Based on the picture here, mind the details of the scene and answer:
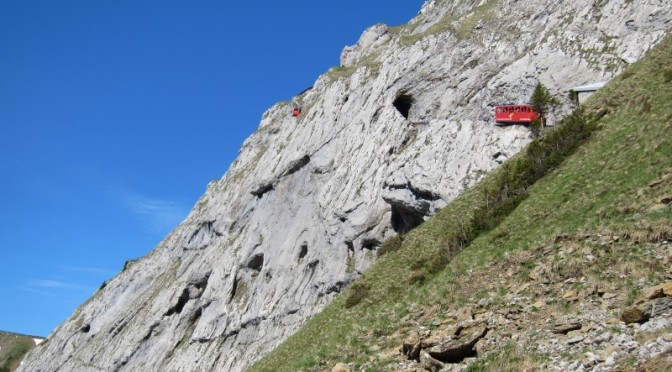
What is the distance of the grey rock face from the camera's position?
4550cm

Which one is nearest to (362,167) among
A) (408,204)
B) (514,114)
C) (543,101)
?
(408,204)

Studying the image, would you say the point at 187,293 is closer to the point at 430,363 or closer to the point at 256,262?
the point at 256,262

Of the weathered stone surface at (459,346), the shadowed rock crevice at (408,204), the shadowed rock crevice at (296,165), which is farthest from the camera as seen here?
the shadowed rock crevice at (296,165)

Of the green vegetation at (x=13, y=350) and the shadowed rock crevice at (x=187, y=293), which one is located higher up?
the green vegetation at (x=13, y=350)

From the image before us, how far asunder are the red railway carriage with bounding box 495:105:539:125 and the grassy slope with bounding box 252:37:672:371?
9.96 metres

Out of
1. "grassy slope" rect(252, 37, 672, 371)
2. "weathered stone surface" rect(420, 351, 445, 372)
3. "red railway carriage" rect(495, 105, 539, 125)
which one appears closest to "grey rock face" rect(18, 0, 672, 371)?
"red railway carriage" rect(495, 105, 539, 125)

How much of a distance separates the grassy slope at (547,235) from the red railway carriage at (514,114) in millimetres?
9964

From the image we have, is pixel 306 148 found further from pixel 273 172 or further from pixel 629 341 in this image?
pixel 629 341

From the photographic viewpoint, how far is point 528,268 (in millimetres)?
19156

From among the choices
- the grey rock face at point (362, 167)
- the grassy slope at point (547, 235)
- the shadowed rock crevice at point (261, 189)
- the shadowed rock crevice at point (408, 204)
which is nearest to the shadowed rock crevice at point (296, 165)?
the grey rock face at point (362, 167)

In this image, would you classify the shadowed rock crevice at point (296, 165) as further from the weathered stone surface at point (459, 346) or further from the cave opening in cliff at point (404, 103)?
the weathered stone surface at point (459, 346)

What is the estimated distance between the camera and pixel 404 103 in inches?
2370

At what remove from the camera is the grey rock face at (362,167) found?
4550 cm

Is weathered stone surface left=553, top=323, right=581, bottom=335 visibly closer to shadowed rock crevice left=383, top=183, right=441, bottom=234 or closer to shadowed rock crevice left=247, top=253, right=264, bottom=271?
shadowed rock crevice left=383, top=183, right=441, bottom=234
